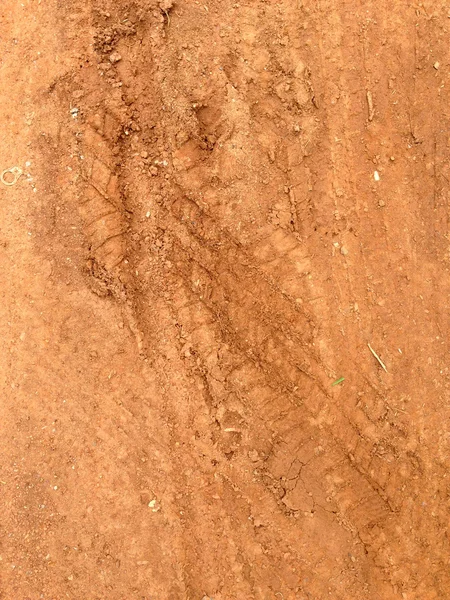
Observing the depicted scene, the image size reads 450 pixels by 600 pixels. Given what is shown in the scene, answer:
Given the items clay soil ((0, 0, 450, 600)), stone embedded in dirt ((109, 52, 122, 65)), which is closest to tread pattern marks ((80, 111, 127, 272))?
clay soil ((0, 0, 450, 600))

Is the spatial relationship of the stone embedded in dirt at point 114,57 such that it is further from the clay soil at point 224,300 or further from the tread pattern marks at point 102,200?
the tread pattern marks at point 102,200

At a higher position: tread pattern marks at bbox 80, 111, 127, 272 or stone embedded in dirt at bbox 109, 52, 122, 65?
stone embedded in dirt at bbox 109, 52, 122, 65

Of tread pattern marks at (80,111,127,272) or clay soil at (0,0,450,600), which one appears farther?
tread pattern marks at (80,111,127,272)

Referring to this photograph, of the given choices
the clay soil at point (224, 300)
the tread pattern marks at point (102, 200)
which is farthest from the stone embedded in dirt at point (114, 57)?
the tread pattern marks at point (102, 200)

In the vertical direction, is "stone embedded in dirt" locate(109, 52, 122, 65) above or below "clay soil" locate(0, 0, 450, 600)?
above

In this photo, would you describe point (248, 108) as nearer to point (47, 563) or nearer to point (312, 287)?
point (312, 287)

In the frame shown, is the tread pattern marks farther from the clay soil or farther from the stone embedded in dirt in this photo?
the stone embedded in dirt

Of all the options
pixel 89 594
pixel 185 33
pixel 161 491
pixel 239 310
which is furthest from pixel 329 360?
pixel 185 33
